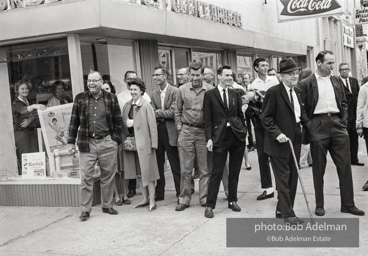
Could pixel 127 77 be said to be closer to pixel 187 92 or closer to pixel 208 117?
pixel 187 92

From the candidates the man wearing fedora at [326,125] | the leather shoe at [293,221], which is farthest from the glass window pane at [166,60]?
the leather shoe at [293,221]

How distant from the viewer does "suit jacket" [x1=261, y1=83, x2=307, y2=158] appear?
5.81m

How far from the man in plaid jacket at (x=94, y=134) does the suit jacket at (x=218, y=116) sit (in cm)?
130

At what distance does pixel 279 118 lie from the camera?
19.3ft

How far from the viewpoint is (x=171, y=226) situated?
6.13m

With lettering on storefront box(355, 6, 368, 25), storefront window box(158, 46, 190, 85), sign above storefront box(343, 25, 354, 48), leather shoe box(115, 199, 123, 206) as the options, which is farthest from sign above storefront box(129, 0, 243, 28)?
sign above storefront box(343, 25, 354, 48)

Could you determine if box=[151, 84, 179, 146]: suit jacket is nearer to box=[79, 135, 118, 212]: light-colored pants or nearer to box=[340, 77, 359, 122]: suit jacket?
box=[79, 135, 118, 212]: light-colored pants

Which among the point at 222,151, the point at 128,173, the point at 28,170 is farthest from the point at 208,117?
the point at 28,170

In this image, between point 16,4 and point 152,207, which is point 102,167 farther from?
point 16,4

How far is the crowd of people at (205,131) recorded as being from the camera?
5.92 meters

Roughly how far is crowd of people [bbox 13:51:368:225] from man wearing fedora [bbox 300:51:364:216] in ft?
0.04

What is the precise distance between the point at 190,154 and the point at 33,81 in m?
2.90

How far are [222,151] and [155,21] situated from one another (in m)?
3.08

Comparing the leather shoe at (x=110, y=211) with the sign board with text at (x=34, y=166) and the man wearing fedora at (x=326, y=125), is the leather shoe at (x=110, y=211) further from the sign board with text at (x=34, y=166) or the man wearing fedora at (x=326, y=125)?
the man wearing fedora at (x=326, y=125)
